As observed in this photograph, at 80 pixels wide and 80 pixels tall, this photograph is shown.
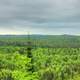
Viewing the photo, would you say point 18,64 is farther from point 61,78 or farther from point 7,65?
point 61,78

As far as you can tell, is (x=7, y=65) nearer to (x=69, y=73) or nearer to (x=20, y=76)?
(x=20, y=76)

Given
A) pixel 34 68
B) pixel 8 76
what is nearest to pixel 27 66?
pixel 34 68

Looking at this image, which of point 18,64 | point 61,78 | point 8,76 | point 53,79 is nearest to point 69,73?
point 61,78

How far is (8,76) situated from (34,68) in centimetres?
2976

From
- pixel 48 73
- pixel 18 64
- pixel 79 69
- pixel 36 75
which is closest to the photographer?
pixel 48 73

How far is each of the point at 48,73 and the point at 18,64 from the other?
1449 inches

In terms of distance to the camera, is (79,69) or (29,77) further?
(79,69)

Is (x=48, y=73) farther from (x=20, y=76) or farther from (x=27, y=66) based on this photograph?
(x=27, y=66)

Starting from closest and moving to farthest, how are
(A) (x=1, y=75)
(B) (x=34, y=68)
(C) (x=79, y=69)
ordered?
(A) (x=1, y=75) → (C) (x=79, y=69) → (B) (x=34, y=68)

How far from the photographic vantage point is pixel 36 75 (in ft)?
281

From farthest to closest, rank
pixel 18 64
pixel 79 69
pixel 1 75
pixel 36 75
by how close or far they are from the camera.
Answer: pixel 18 64, pixel 79 69, pixel 36 75, pixel 1 75

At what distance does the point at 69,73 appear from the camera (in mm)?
87312

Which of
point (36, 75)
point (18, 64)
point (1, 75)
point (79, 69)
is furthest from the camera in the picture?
point (18, 64)

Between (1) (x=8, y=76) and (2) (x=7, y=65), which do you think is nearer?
(1) (x=8, y=76)
